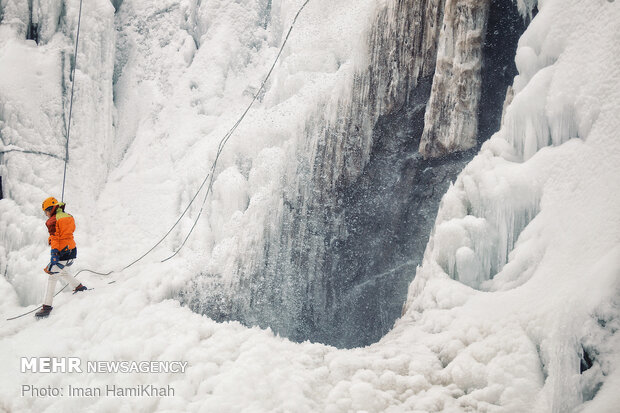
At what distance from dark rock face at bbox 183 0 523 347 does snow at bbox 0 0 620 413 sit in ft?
1.05

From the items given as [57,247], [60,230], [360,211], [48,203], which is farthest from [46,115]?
[360,211]

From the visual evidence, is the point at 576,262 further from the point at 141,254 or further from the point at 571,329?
the point at 141,254

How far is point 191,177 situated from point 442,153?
139 inches

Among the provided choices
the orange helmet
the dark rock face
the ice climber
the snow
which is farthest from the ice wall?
the dark rock face

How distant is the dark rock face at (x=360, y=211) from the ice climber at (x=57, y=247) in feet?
4.87

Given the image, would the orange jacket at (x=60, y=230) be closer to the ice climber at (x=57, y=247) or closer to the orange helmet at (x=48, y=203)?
the ice climber at (x=57, y=247)

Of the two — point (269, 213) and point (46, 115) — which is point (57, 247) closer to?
point (269, 213)

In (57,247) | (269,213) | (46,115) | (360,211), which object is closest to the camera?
(57,247)

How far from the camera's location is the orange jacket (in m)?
5.02

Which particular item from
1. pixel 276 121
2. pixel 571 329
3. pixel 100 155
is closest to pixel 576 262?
pixel 571 329

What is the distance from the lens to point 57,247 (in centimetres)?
502

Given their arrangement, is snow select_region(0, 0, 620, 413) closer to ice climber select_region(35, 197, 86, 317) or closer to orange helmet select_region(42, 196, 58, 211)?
ice climber select_region(35, 197, 86, 317)

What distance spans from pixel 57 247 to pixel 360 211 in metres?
3.68

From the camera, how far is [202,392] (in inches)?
130
